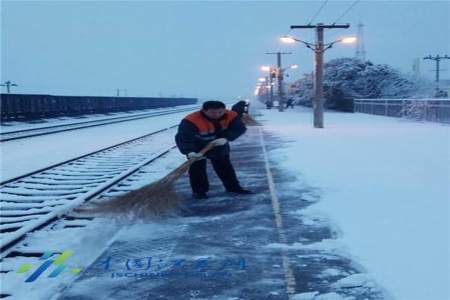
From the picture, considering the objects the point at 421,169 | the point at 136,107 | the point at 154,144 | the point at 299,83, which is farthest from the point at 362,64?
the point at 421,169

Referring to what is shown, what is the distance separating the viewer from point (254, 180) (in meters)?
11.1

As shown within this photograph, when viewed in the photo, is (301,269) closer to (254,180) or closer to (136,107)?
(254,180)

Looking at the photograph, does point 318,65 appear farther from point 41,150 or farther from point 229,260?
point 229,260

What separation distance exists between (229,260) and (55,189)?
5642 millimetres

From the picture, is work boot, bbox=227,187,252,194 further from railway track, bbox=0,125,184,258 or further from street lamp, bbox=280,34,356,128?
street lamp, bbox=280,34,356,128

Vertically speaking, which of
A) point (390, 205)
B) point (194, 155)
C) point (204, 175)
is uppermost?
point (194, 155)

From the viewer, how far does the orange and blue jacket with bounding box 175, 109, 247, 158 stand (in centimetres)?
910

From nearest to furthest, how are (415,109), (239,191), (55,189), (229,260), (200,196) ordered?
(229,260), (200,196), (239,191), (55,189), (415,109)

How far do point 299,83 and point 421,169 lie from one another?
189ft

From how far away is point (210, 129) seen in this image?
30.3 ft

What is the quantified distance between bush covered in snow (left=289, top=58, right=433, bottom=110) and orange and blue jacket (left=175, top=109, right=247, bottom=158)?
148ft

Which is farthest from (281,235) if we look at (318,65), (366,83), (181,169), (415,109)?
(366,83)

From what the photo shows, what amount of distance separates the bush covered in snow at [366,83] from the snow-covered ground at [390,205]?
37754 millimetres

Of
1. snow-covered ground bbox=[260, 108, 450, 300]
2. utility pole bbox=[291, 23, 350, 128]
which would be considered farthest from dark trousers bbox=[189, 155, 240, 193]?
utility pole bbox=[291, 23, 350, 128]
